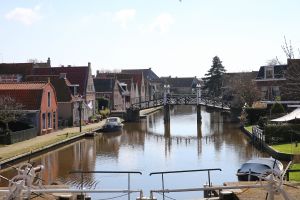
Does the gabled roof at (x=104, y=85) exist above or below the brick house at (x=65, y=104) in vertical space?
above

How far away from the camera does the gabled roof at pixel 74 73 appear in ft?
216

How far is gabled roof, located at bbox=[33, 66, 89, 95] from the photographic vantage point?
65912 mm

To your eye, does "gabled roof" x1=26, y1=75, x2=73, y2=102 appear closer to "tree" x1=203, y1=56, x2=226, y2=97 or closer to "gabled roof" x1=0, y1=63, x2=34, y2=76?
"gabled roof" x1=0, y1=63, x2=34, y2=76

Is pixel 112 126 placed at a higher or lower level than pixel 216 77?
lower

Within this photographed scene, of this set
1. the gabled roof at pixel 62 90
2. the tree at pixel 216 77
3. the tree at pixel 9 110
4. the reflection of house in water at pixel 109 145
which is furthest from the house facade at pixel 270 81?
the tree at pixel 216 77

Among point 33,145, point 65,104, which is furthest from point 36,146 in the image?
point 65,104

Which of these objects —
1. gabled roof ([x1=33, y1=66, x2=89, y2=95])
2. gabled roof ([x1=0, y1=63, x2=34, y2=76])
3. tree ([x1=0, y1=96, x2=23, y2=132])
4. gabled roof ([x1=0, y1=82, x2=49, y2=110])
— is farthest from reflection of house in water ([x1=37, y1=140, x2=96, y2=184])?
gabled roof ([x1=0, y1=63, x2=34, y2=76])

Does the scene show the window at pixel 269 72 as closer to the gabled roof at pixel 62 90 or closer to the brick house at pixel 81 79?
the brick house at pixel 81 79

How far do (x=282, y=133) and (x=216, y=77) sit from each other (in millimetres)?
83158

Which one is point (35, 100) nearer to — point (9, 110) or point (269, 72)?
point (9, 110)

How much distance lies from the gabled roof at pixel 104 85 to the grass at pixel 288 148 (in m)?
44.0

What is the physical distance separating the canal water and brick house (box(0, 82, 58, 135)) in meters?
4.49

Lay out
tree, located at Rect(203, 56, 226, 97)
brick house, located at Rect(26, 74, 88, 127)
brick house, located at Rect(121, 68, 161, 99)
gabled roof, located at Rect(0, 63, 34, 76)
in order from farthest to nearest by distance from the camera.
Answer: brick house, located at Rect(121, 68, 161, 99) < tree, located at Rect(203, 56, 226, 97) < gabled roof, located at Rect(0, 63, 34, 76) < brick house, located at Rect(26, 74, 88, 127)

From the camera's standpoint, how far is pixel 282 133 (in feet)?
129
